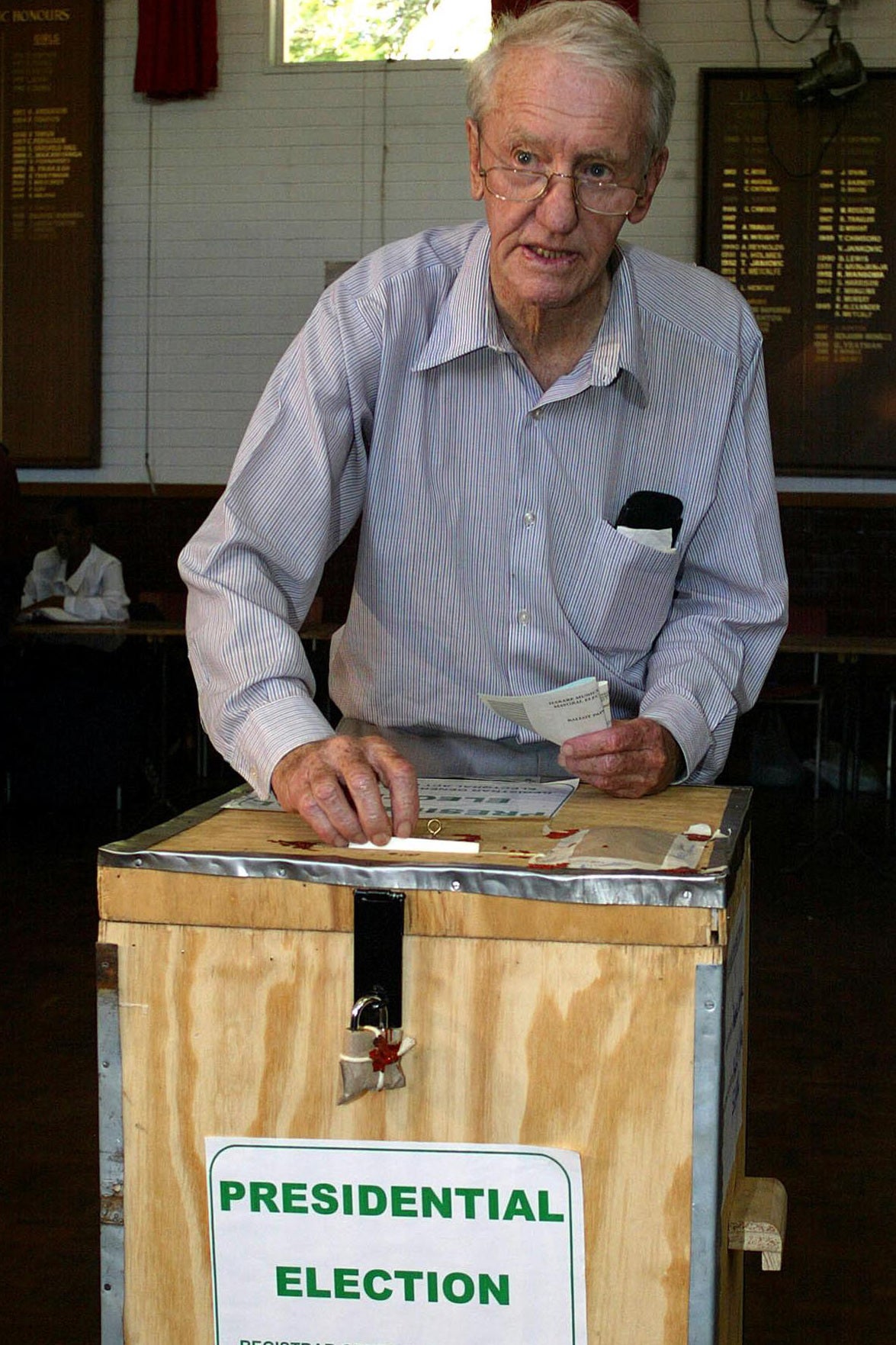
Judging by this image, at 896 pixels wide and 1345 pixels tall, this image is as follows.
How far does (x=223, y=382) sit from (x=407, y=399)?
23.3 ft

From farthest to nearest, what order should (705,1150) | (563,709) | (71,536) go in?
(71,536) → (563,709) → (705,1150)

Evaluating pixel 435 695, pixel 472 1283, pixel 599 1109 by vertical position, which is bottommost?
pixel 472 1283

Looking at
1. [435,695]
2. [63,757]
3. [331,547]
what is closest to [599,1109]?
[435,695]

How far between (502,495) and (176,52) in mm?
7593

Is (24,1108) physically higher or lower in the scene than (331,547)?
lower

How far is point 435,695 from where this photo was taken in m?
1.70

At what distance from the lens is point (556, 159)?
5.01 feet

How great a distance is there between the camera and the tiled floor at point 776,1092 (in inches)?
94.4

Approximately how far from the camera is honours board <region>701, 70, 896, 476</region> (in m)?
7.78

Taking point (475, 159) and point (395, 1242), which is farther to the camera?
point (475, 159)

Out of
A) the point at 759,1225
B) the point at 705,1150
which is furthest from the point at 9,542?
the point at 705,1150

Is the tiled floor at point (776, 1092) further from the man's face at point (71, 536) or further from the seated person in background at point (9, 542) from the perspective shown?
the man's face at point (71, 536)

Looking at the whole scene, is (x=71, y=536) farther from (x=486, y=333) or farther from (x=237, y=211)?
(x=486, y=333)

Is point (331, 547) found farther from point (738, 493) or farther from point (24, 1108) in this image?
A: point (24, 1108)
